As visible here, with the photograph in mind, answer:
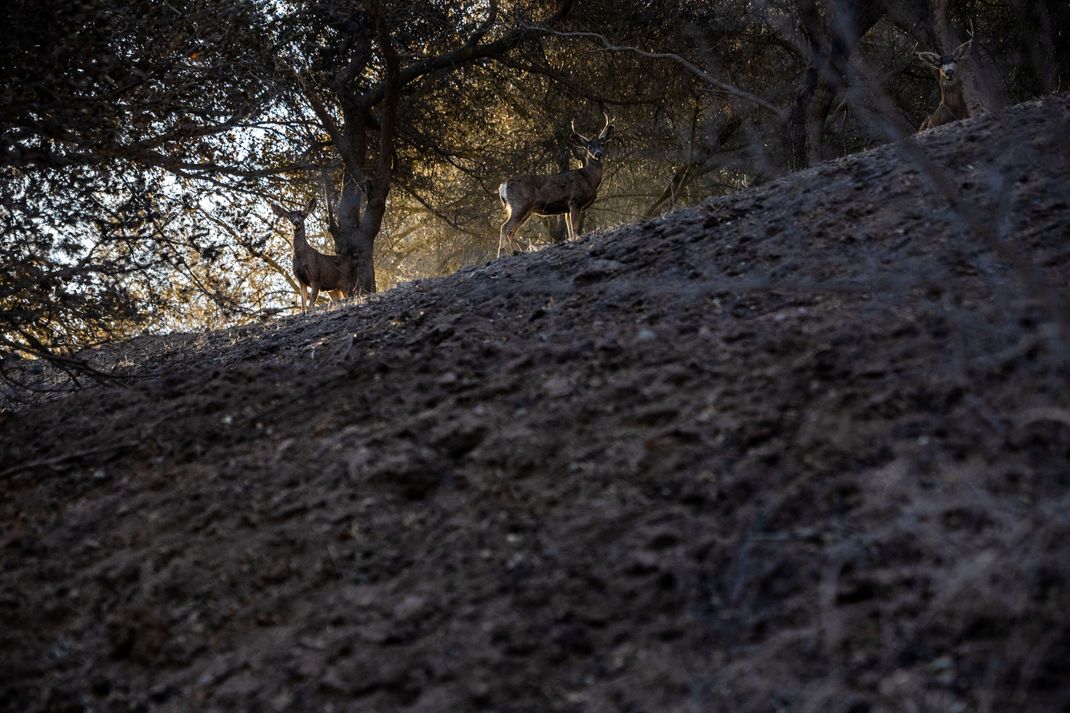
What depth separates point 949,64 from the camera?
33.5 feet

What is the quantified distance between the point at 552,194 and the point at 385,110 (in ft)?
9.81

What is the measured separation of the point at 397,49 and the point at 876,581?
498 inches

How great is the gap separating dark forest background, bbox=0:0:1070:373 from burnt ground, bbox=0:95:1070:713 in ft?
2.82

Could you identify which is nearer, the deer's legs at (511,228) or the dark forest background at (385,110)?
the dark forest background at (385,110)

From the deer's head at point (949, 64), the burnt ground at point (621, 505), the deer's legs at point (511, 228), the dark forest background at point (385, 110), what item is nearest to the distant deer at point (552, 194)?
the deer's legs at point (511, 228)

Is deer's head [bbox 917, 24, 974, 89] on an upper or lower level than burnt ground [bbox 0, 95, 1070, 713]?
upper

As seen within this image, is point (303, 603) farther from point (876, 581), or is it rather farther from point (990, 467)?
point (990, 467)

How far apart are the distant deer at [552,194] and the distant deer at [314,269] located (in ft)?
6.67

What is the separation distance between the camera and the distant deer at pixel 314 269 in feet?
38.4

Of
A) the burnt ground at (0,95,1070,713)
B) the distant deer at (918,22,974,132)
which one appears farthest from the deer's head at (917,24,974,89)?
the burnt ground at (0,95,1070,713)

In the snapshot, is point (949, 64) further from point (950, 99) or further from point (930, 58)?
point (930, 58)

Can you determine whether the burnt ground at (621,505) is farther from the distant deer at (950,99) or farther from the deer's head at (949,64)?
the deer's head at (949,64)

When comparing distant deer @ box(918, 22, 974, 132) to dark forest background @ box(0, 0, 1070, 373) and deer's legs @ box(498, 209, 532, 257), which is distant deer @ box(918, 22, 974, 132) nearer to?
dark forest background @ box(0, 0, 1070, 373)

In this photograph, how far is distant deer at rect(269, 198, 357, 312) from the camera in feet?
38.4
